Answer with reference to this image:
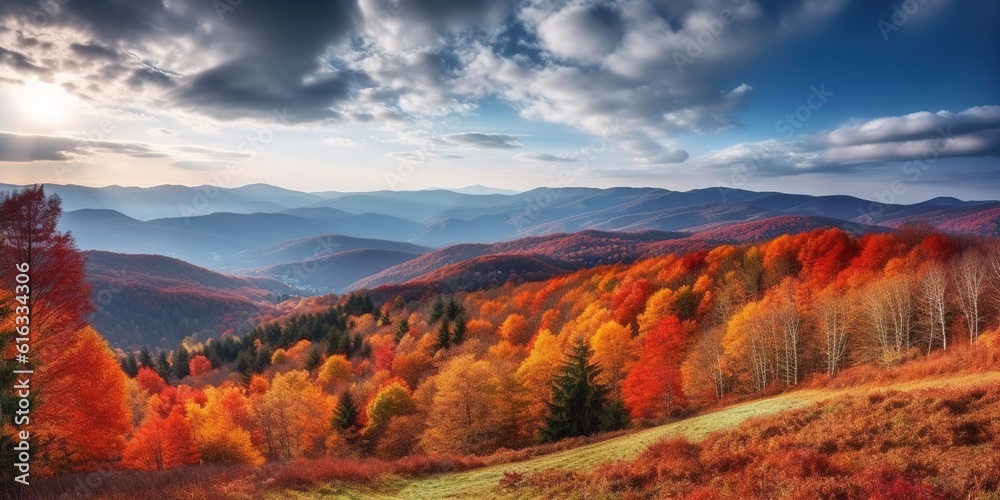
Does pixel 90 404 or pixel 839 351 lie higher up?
pixel 90 404

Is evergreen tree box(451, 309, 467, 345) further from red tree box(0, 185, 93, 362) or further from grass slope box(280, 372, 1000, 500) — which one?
red tree box(0, 185, 93, 362)

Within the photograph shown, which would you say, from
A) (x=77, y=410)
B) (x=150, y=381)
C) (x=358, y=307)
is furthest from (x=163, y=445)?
(x=358, y=307)

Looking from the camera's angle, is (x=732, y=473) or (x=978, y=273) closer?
(x=732, y=473)

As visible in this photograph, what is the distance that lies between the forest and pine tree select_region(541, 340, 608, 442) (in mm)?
121

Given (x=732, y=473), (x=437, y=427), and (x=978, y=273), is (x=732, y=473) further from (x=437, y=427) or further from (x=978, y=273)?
(x=978, y=273)

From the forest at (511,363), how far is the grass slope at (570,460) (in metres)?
6.92

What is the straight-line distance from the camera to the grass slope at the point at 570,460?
2089 centimetres

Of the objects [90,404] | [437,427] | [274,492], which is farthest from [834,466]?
[437,427]

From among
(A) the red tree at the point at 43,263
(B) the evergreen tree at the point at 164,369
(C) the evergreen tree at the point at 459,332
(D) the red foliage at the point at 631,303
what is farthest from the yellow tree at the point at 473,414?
(B) the evergreen tree at the point at 164,369

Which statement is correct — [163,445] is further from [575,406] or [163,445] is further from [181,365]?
[181,365]

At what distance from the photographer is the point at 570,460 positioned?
2472 cm

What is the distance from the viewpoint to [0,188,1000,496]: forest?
21297mm

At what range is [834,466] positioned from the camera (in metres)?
14.5

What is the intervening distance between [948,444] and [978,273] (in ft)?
155
